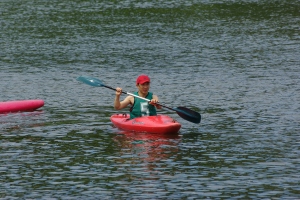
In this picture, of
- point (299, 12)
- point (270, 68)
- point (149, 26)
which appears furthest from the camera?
point (299, 12)

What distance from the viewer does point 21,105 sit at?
24.0 meters

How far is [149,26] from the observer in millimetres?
46906

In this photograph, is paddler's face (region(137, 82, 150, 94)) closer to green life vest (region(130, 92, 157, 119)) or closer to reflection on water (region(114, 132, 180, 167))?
green life vest (region(130, 92, 157, 119))

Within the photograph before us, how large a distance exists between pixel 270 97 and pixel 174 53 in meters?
11.6

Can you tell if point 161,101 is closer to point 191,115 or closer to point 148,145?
point 191,115

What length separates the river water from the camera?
16.1 m

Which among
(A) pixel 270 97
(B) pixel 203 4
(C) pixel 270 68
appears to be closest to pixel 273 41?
(C) pixel 270 68

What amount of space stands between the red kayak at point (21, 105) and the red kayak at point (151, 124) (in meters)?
3.46

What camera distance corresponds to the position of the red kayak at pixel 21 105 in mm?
23750

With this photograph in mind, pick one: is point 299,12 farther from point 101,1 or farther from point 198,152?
point 198,152

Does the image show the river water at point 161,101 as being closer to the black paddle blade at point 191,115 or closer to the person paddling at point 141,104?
the black paddle blade at point 191,115

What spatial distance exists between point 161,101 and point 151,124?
502cm

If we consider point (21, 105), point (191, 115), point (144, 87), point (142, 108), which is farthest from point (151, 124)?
point (21, 105)

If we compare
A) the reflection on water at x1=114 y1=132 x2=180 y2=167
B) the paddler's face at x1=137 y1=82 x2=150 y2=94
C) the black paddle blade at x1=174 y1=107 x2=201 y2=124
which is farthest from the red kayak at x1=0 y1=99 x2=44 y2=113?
the black paddle blade at x1=174 y1=107 x2=201 y2=124
